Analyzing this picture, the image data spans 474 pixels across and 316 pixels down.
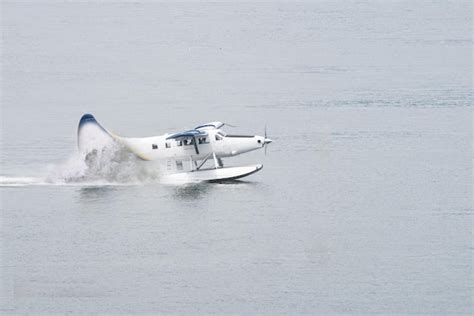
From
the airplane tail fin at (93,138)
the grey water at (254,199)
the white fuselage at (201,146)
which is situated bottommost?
the grey water at (254,199)

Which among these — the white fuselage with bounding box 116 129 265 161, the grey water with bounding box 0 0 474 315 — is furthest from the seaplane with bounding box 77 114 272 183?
the grey water with bounding box 0 0 474 315

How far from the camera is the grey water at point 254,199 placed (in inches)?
2265

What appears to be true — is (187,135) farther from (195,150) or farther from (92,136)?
(92,136)

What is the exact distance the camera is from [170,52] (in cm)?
15425

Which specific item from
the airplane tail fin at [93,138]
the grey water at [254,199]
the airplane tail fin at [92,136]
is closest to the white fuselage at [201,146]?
the airplane tail fin at [93,138]

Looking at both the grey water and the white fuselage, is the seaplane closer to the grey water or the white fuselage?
the white fuselage

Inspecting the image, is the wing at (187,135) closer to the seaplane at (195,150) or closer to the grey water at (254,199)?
the seaplane at (195,150)

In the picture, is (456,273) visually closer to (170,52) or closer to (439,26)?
(170,52)

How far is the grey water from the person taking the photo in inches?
2265

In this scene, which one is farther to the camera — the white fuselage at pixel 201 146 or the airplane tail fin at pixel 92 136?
the airplane tail fin at pixel 92 136

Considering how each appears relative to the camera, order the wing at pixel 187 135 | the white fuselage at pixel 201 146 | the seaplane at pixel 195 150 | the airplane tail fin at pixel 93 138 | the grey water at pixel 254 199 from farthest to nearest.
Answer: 1. the airplane tail fin at pixel 93 138
2. the white fuselage at pixel 201 146
3. the seaplane at pixel 195 150
4. the wing at pixel 187 135
5. the grey water at pixel 254 199

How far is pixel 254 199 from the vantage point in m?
73.5

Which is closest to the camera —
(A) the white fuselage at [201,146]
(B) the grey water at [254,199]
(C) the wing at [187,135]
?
(B) the grey water at [254,199]

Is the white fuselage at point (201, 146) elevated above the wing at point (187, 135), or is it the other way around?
the wing at point (187, 135)
